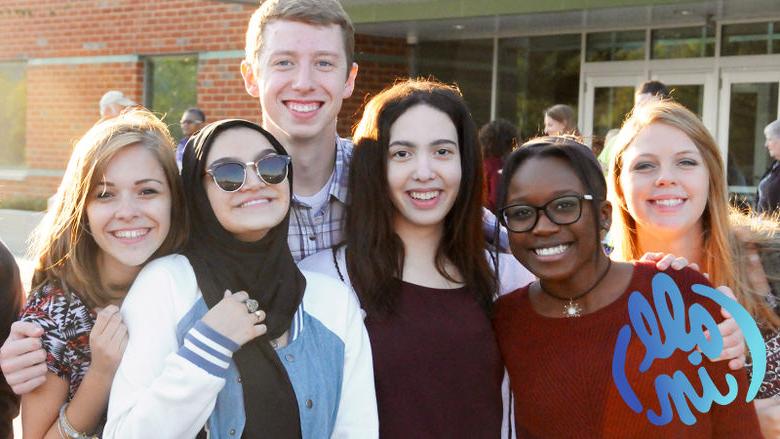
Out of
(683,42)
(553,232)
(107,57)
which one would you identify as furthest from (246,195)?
(107,57)

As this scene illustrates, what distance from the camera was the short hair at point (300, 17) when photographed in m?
3.19

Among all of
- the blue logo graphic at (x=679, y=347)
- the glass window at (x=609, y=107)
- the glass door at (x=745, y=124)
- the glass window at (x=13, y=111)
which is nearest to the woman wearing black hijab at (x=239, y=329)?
the blue logo graphic at (x=679, y=347)

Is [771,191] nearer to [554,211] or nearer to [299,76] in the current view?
[299,76]

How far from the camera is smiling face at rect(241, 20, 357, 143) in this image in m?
3.19

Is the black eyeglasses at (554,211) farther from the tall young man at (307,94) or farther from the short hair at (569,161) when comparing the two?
the tall young man at (307,94)

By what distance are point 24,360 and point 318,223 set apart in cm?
111

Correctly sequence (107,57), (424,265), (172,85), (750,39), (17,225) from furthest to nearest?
(107,57) → (172,85) → (17,225) → (750,39) → (424,265)

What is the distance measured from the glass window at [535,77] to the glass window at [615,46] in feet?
0.60

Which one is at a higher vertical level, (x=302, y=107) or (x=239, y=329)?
(x=302, y=107)

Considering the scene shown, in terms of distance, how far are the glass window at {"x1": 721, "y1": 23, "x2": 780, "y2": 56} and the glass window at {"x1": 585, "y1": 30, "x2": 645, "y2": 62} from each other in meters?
1.02

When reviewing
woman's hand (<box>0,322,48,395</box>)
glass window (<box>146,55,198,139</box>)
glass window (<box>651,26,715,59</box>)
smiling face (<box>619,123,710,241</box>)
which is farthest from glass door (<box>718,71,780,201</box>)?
woman's hand (<box>0,322,48,395</box>)

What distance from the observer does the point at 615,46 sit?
1152 centimetres

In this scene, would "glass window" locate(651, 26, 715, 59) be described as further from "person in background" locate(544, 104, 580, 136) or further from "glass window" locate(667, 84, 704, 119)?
"person in background" locate(544, 104, 580, 136)

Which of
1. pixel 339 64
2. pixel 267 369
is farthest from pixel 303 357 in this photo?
pixel 339 64
